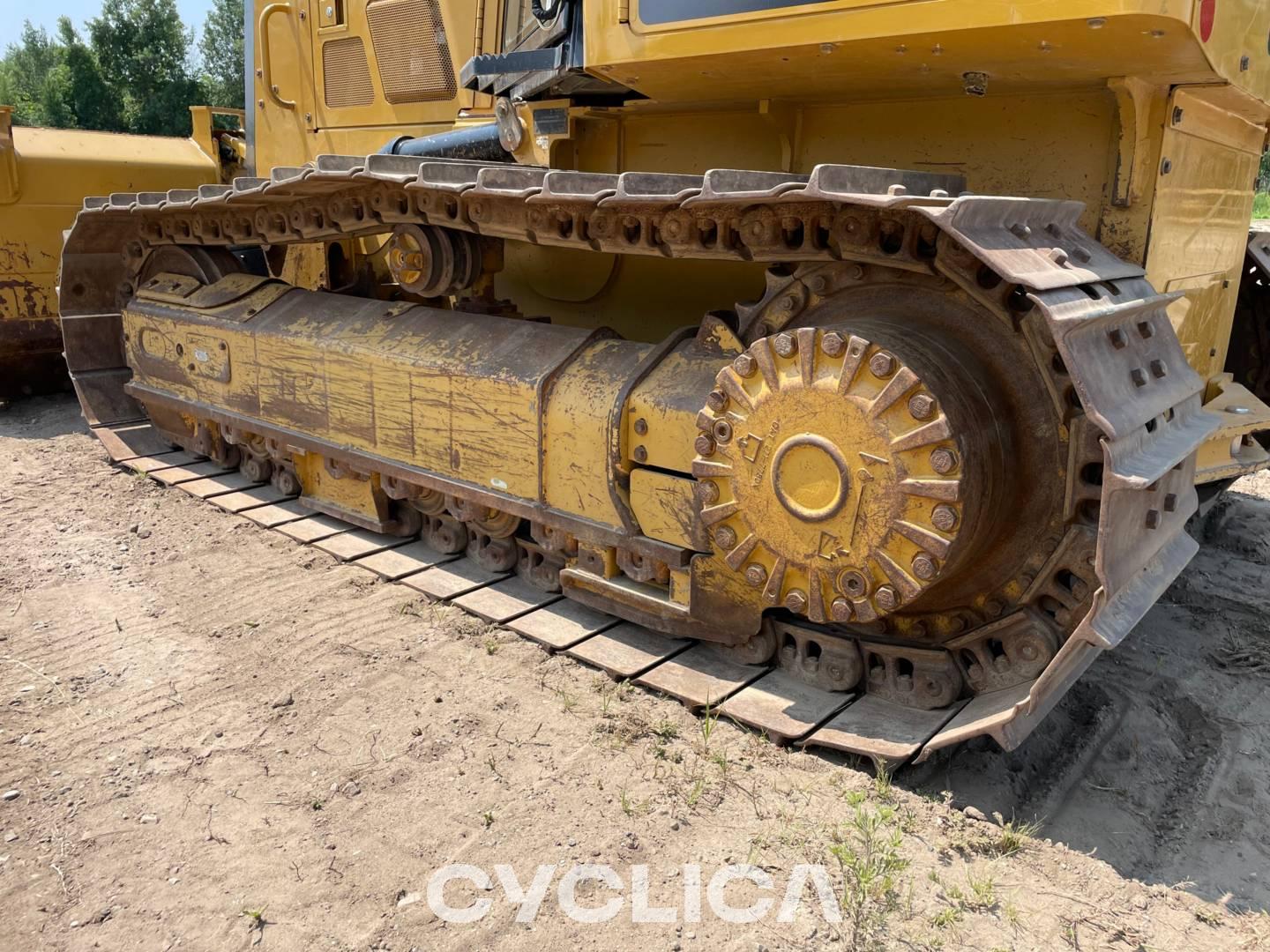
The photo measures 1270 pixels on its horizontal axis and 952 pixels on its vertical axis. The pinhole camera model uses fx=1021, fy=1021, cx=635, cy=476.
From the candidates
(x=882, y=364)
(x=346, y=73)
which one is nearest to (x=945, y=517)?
(x=882, y=364)

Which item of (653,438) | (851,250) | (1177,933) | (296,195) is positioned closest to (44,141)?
(296,195)

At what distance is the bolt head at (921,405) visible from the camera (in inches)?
107

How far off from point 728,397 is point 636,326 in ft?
4.64

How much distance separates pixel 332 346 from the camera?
469 cm

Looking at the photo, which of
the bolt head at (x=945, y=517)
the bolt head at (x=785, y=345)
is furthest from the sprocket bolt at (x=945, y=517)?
the bolt head at (x=785, y=345)

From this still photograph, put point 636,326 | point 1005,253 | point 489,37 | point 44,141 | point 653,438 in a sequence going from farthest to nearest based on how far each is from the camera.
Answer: point 44,141, point 489,37, point 636,326, point 653,438, point 1005,253

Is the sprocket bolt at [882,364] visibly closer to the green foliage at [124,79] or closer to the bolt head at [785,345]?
the bolt head at [785,345]

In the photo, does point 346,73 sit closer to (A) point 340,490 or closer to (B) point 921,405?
(A) point 340,490

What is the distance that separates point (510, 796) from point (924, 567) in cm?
131

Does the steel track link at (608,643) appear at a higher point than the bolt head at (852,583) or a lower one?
lower

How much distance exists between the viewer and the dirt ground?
7.77 ft

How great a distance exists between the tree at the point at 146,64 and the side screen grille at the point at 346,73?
3074cm

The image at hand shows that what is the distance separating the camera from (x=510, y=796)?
2.85m

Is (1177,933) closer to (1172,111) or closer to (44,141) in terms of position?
(1172,111)
